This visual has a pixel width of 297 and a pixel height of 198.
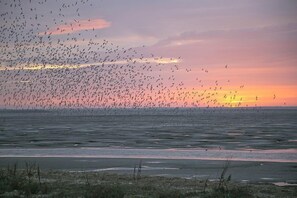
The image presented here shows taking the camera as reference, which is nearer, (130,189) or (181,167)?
(130,189)

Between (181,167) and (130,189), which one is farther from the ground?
(130,189)

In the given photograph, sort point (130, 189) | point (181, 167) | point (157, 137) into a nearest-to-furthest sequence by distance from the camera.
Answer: point (130, 189) → point (181, 167) → point (157, 137)

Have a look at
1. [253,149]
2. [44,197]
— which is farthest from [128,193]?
[253,149]

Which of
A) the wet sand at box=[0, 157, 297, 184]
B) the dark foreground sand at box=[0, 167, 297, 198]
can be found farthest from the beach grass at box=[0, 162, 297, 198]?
the wet sand at box=[0, 157, 297, 184]

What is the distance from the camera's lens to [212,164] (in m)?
30.4

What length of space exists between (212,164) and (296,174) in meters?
6.66

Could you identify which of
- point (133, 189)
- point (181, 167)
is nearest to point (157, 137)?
point (181, 167)

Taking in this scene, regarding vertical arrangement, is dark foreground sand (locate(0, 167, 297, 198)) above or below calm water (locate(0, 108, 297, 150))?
above

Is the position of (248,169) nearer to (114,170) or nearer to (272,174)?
(272,174)

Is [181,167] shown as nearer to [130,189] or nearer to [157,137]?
[130,189]

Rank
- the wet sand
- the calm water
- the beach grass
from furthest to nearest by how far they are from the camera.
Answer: the calm water, the wet sand, the beach grass

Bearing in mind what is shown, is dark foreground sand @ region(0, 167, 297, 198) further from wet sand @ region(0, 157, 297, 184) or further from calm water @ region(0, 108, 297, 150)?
calm water @ region(0, 108, 297, 150)

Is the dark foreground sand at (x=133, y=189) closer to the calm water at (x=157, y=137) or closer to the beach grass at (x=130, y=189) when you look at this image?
the beach grass at (x=130, y=189)

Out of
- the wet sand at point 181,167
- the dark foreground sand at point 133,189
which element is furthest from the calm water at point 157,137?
the dark foreground sand at point 133,189
